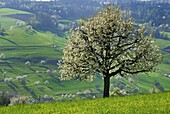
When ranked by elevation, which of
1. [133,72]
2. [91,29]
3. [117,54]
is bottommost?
[133,72]

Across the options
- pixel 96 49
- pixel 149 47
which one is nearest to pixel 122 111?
pixel 96 49

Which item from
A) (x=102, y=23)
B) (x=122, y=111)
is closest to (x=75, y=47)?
(x=102, y=23)

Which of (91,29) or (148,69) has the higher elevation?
(91,29)

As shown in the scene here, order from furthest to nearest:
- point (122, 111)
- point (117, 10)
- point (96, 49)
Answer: point (117, 10) < point (96, 49) < point (122, 111)

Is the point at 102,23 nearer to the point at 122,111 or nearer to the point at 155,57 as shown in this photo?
the point at 155,57

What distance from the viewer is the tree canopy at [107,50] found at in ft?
173

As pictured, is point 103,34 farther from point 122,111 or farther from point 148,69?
point 122,111

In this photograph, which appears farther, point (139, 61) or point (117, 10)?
point (117, 10)

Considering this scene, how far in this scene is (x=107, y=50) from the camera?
52875 mm

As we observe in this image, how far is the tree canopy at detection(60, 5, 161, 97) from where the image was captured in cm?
5259

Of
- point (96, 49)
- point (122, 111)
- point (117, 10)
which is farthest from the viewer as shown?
point (117, 10)

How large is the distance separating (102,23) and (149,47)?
8386 millimetres

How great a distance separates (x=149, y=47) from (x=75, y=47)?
38.3 feet

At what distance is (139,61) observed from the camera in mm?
53938
